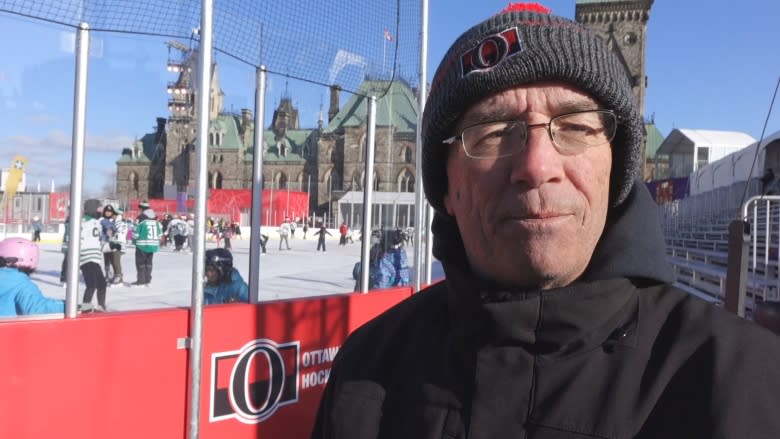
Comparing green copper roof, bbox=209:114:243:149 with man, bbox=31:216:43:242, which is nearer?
man, bbox=31:216:43:242

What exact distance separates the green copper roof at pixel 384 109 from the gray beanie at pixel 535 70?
336 centimetres

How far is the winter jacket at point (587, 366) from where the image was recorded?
84cm

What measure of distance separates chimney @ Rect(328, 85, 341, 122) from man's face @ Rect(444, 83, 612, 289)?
3270mm

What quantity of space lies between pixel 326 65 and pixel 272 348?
6.47ft

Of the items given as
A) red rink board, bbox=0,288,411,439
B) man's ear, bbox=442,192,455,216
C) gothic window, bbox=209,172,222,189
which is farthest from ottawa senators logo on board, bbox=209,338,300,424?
man's ear, bbox=442,192,455,216

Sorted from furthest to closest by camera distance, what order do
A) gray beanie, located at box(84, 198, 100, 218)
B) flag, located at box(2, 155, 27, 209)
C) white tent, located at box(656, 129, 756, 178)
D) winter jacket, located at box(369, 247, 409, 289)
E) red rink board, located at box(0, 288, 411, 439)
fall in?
1. white tent, located at box(656, 129, 756, 178)
2. winter jacket, located at box(369, 247, 409, 289)
3. gray beanie, located at box(84, 198, 100, 218)
4. flag, located at box(2, 155, 27, 209)
5. red rink board, located at box(0, 288, 411, 439)

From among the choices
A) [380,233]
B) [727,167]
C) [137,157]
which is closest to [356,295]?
[380,233]

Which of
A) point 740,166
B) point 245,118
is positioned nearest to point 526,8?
point 245,118

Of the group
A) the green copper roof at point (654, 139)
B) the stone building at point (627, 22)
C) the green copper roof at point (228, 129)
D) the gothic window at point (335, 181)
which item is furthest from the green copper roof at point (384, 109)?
the green copper roof at point (654, 139)

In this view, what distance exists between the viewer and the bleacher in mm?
6090

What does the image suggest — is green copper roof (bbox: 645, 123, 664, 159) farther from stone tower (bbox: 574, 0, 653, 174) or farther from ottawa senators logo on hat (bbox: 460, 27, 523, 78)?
ottawa senators logo on hat (bbox: 460, 27, 523, 78)

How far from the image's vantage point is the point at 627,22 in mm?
59094

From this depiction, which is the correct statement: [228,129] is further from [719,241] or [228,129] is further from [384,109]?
[719,241]

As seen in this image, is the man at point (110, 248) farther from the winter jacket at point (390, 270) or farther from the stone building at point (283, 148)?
the winter jacket at point (390, 270)
